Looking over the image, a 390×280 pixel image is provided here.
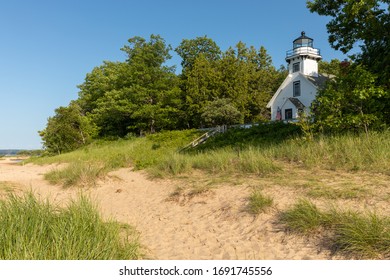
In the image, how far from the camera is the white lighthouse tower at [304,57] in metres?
34.8

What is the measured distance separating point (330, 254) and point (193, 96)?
3097cm

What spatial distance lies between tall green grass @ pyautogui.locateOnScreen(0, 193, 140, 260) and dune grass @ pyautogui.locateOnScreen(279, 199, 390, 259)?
3090 mm

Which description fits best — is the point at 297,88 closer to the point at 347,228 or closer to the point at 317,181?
the point at 317,181

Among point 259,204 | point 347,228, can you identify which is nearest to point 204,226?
point 259,204

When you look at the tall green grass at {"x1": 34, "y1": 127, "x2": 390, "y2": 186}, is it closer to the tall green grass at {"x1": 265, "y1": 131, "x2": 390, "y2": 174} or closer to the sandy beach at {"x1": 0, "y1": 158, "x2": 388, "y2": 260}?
the tall green grass at {"x1": 265, "y1": 131, "x2": 390, "y2": 174}

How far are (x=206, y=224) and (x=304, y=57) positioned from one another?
1338 inches

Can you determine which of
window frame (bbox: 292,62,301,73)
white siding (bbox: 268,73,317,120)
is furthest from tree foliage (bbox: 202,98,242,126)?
window frame (bbox: 292,62,301,73)

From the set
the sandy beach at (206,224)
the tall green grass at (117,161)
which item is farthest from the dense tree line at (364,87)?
the tall green grass at (117,161)

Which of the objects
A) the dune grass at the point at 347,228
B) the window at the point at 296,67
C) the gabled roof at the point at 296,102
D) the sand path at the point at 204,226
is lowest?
the sand path at the point at 204,226

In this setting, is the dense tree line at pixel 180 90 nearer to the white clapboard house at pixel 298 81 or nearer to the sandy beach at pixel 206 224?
the white clapboard house at pixel 298 81

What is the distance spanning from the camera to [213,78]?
34750mm

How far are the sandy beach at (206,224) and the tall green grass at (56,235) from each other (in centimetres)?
92

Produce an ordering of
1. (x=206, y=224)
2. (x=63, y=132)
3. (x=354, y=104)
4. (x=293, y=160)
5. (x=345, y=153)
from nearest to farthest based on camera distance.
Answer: (x=206, y=224), (x=345, y=153), (x=293, y=160), (x=354, y=104), (x=63, y=132)

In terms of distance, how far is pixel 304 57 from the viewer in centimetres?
3478
